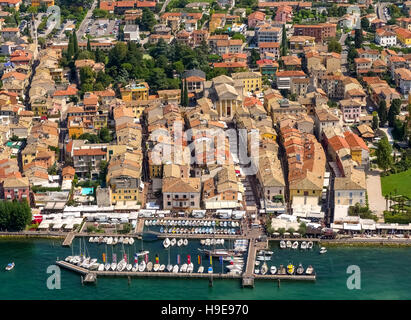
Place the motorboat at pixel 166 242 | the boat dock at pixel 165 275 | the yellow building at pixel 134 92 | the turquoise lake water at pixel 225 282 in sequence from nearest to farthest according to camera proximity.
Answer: the turquoise lake water at pixel 225 282 < the boat dock at pixel 165 275 < the motorboat at pixel 166 242 < the yellow building at pixel 134 92

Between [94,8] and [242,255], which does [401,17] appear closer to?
[94,8]

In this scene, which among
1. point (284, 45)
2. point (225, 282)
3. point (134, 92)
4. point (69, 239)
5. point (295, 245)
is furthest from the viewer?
point (284, 45)

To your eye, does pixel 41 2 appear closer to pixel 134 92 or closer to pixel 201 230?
pixel 134 92

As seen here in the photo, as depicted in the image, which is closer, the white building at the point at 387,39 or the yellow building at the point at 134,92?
the yellow building at the point at 134,92

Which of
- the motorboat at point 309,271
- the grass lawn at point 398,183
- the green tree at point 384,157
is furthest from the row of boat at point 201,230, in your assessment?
the green tree at point 384,157

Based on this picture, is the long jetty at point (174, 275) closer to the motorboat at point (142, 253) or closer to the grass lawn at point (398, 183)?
the motorboat at point (142, 253)

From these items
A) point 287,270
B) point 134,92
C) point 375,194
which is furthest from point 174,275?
point 134,92
